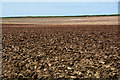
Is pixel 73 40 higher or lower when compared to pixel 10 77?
higher

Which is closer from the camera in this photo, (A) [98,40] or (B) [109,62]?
(B) [109,62]

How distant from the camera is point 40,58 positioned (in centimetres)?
874

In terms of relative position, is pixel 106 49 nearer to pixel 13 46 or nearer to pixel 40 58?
pixel 40 58

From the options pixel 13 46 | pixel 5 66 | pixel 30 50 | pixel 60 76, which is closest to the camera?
pixel 60 76

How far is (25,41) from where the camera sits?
39.4ft

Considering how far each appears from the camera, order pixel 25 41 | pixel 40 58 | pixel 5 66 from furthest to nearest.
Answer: pixel 25 41, pixel 40 58, pixel 5 66

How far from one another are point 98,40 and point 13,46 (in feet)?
15.7

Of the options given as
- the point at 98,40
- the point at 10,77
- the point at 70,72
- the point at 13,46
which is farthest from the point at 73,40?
the point at 10,77

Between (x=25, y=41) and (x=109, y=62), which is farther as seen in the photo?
(x=25, y=41)

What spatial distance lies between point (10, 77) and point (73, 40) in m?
5.62

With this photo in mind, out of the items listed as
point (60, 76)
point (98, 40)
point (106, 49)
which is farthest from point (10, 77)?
point (98, 40)

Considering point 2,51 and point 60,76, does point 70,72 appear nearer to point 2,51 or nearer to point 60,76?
point 60,76

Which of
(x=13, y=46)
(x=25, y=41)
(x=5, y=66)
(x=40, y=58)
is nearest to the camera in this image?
(x=5, y=66)

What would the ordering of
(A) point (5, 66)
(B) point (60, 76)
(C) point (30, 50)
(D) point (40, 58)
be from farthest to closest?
(C) point (30, 50), (D) point (40, 58), (A) point (5, 66), (B) point (60, 76)
